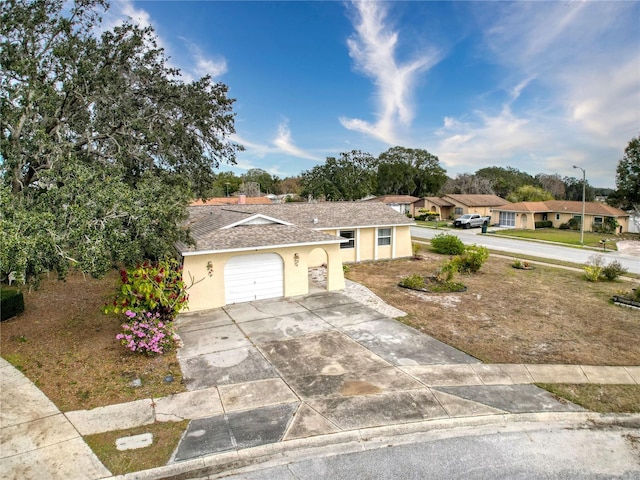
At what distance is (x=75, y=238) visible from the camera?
833cm

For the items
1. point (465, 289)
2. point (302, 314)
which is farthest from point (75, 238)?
point (465, 289)

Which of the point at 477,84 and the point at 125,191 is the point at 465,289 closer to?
the point at 125,191

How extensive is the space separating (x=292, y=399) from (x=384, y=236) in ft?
59.8

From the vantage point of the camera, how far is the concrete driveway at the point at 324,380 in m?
6.89

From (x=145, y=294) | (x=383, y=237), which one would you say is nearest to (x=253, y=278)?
(x=145, y=294)

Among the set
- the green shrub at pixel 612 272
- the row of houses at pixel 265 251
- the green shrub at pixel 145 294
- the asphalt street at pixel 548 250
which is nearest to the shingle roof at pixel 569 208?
the asphalt street at pixel 548 250

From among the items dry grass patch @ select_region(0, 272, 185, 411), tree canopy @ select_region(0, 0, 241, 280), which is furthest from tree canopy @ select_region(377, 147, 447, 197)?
dry grass patch @ select_region(0, 272, 185, 411)

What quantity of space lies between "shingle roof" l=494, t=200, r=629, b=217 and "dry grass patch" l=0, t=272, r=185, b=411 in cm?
4991

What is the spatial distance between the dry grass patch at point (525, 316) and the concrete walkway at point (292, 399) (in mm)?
849

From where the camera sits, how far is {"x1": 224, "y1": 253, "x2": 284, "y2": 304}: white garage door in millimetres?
14445

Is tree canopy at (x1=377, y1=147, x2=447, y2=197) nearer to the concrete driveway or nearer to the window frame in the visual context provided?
the window frame

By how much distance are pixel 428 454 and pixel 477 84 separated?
27.8 metres

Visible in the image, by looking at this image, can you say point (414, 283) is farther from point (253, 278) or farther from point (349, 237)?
point (253, 278)

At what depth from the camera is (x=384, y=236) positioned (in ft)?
81.7
